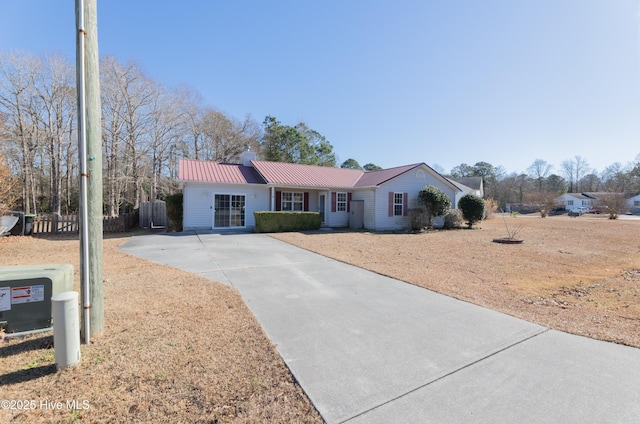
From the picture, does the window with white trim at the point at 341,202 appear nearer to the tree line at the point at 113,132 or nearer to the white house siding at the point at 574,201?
the tree line at the point at 113,132

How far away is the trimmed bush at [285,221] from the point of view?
48.7 ft

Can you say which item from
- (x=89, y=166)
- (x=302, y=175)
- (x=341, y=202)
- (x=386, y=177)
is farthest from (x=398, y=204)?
(x=89, y=166)

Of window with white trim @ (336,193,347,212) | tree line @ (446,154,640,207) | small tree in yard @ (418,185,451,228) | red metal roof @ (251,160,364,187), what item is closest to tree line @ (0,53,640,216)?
red metal roof @ (251,160,364,187)

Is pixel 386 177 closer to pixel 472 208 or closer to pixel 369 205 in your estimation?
pixel 369 205

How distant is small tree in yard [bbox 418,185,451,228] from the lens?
1730 centimetres

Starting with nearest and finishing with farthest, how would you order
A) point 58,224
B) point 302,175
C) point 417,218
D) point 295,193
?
1. point 58,224
2. point 417,218
3. point 295,193
4. point 302,175

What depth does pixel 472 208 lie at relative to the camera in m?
18.3

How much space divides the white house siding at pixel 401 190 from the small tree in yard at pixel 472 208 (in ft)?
6.01

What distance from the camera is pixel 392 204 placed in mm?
17609

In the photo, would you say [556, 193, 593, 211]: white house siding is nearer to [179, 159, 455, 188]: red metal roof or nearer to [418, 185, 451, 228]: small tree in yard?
[418, 185, 451, 228]: small tree in yard

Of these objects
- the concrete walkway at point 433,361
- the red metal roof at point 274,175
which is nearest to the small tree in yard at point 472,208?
the red metal roof at point 274,175

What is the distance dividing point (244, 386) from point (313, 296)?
2609 millimetres

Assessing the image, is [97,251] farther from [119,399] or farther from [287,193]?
[287,193]

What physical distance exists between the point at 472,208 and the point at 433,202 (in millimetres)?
3149
